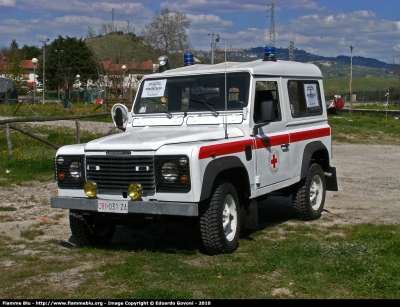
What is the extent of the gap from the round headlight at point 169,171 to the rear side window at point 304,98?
9.60 feet

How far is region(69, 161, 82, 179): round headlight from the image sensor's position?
287 inches

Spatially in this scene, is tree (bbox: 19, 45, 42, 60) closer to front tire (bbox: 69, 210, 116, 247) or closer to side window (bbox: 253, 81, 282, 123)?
side window (bbox: 253, 81, 282, 123)

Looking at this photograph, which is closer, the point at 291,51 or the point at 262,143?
the point at 262,143

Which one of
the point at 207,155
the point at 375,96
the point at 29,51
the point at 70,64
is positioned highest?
the point at 29,51

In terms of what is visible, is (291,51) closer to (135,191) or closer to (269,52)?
(269,52)

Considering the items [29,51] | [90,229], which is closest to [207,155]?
[90,229]

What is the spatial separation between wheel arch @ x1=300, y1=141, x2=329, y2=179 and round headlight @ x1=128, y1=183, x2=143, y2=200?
3097 mm

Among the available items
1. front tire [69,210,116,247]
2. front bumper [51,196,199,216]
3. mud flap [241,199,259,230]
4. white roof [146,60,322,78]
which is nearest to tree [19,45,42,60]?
white roof [146,60,322,78]

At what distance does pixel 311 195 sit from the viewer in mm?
9555

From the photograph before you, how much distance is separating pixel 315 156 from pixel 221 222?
11.1ft

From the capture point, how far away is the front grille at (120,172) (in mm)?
6785

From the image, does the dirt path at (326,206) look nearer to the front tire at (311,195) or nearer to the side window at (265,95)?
the front tire at (311,195)

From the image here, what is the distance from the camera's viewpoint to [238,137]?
7.72m

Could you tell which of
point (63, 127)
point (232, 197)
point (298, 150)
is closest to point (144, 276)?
point (232, 197)
